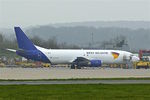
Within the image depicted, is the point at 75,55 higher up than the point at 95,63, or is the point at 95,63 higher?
the point at 75,55

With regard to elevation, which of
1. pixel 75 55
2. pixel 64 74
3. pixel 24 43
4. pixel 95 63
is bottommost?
pixel 64 74

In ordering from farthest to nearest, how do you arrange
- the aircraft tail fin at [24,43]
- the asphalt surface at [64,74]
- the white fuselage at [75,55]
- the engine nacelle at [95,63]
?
1. the white fuselage at [75,55]
2. the engine nacelle at [95,63]
3. the aircraft tail fin at [24,43]
4. the asphalt surface at [64,74]

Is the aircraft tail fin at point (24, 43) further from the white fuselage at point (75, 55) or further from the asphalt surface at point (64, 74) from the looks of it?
the asphalt surface at point (64, 74)

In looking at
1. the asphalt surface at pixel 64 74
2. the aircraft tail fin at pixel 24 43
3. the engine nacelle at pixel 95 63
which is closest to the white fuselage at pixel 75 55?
the engine nacelle at pixel 95 63

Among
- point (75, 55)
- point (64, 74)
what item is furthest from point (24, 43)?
point (64, 74)

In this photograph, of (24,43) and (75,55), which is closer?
(24,43)

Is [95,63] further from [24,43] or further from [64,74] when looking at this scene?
[64,74]

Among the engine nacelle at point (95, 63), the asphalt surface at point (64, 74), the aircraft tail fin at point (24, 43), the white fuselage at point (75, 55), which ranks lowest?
the asphalt surface at point (64, 74)

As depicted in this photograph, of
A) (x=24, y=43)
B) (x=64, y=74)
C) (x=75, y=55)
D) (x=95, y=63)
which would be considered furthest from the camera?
(x=75, y=55)
